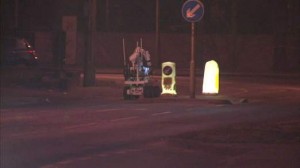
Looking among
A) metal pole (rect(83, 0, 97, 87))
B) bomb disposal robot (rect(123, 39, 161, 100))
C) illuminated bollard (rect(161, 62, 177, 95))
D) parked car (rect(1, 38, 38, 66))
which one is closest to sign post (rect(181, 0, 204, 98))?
bomb disposal robot (rect(123, 39, 161, 100))

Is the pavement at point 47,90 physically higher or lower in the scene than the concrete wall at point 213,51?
lower

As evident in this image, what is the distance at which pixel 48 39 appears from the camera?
181ft

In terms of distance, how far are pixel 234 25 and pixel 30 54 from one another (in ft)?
54.0

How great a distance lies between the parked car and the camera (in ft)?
124

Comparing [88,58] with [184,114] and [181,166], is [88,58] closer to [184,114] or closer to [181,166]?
[184,114]

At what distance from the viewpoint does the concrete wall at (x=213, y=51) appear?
51.2 m

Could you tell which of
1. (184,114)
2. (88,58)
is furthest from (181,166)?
(88,58)

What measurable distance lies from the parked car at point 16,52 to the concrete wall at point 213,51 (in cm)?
1157

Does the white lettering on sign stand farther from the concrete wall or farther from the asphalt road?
the concrete wall

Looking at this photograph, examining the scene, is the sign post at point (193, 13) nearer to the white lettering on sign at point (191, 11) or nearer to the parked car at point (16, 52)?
the white lettering on sign at point (191, 11)

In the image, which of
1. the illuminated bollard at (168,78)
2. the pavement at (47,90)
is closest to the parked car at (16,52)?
the pavement at (47,90)

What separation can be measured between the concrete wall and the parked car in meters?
11.6

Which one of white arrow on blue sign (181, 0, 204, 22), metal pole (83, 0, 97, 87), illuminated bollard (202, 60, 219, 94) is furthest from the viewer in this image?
metal pole (83, 0, 97, 87)

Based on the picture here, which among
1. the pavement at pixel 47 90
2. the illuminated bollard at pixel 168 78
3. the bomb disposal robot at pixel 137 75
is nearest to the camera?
the bomb disposal robot at pixel 137 75
